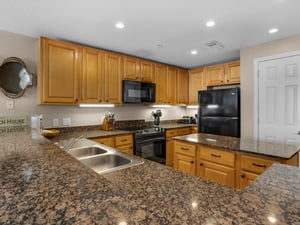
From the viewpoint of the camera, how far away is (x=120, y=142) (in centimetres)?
285

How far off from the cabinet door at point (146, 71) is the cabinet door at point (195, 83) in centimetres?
123

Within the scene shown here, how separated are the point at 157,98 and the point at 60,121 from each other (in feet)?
6.35

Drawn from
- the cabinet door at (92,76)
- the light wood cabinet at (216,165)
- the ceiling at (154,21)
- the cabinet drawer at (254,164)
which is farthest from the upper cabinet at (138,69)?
the cabinet drawer at (254,164)

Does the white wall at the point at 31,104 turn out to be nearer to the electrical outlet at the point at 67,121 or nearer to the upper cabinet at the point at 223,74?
the electrical outlet at the point at 67,121

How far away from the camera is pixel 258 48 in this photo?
115 inches

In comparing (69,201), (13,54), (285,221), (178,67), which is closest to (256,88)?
(178,67)

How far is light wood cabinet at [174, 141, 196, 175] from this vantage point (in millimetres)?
2096

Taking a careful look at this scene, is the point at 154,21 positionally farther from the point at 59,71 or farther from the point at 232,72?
the point at 232,72

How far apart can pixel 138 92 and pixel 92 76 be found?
900 mm

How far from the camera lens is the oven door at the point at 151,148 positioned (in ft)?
9.87

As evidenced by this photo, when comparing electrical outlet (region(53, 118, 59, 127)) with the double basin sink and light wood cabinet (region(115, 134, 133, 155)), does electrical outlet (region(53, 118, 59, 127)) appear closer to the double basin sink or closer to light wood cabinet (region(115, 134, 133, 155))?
light wood cabinet (region(115, 134, 133, 155))

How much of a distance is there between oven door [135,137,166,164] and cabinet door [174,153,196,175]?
873 mm

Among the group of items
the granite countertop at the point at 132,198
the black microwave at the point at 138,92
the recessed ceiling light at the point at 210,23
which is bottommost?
the granite countertop at the point at 132,198

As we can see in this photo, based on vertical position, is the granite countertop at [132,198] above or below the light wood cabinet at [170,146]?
above
